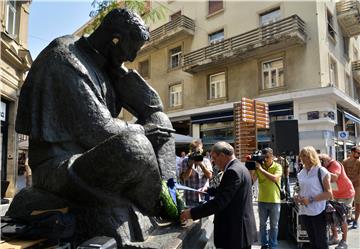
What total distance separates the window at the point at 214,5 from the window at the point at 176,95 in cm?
482

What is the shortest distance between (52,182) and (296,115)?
15.8 m

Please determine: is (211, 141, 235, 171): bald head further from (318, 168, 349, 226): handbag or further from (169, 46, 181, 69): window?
(169, 46, 181, 69): window

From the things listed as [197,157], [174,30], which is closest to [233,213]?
[197,157]

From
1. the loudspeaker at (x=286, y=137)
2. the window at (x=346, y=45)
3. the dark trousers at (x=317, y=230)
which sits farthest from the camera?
the window at (x=346, y=45)

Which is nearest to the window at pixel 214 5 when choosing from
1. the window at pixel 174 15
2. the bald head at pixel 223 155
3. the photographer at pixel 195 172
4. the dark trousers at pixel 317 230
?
the window at pixel 174 15

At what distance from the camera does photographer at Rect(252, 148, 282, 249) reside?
19.1 feet

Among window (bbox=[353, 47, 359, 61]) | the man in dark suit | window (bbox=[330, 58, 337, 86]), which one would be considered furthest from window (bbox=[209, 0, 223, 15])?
the man in dark suit

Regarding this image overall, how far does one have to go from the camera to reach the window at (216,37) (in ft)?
67.1

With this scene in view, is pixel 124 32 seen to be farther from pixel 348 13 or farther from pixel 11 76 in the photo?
pixel 348 13

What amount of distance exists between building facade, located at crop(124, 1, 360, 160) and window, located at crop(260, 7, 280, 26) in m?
0.05

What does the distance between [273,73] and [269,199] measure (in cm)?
1324

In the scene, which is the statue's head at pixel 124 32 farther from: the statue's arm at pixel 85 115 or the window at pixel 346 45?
the window at pixel 346 45

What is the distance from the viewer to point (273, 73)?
18156mm

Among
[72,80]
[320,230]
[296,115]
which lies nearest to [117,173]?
[72,80]
